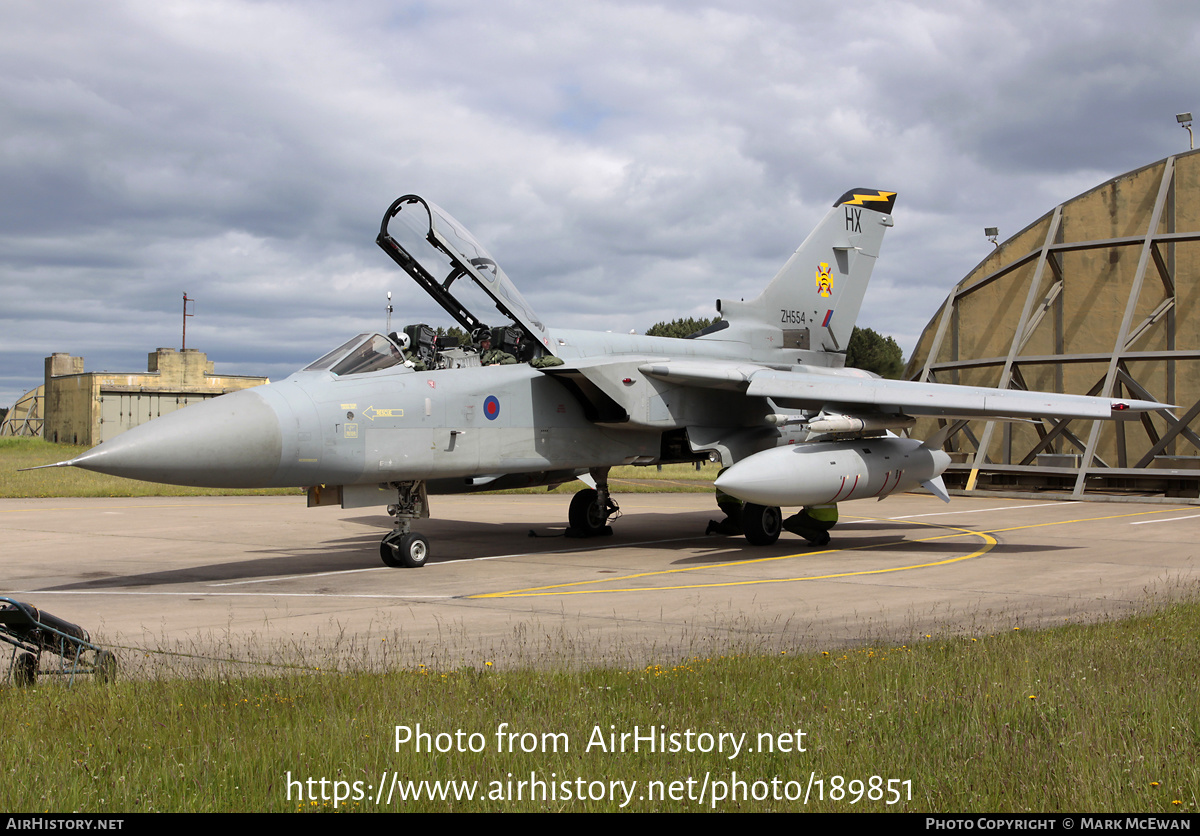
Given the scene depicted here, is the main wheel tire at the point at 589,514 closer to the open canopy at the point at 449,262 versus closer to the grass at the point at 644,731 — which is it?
the open canopy at the point at 449,262

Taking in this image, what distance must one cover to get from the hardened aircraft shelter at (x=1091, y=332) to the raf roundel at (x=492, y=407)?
17924 millimetres

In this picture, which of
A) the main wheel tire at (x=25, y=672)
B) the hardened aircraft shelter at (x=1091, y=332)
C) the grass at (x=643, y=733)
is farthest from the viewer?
the hardened aircraft shelter at (x=1091, y=332)

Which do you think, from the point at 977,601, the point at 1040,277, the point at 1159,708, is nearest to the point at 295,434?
the point at 977,601

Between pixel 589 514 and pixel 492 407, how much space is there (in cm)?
421

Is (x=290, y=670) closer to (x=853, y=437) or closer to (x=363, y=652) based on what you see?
(x=363, y=652)

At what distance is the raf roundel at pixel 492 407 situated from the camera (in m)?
12.2

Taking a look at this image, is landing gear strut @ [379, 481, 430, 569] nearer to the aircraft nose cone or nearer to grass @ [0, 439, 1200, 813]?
the aircraft nose cone

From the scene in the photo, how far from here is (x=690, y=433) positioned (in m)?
14.2

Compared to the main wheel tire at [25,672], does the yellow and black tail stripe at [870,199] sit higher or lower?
higher

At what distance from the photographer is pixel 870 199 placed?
1789cm

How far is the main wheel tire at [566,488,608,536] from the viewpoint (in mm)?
15961

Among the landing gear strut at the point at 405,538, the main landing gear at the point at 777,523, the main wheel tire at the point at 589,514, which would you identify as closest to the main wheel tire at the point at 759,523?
the main landing gear at the point at 777,523

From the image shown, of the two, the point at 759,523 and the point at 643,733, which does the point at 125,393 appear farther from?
the point at 643,733

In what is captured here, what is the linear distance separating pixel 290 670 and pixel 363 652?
1.93 ft
